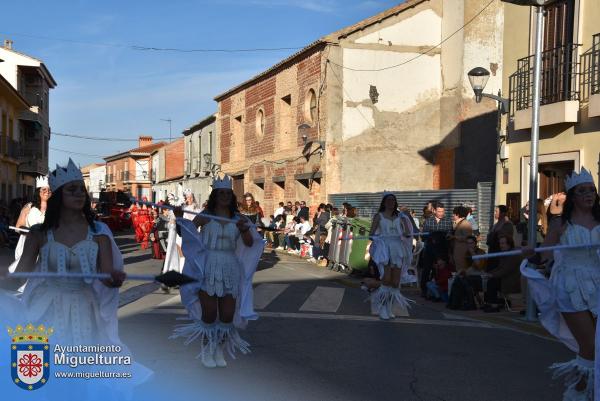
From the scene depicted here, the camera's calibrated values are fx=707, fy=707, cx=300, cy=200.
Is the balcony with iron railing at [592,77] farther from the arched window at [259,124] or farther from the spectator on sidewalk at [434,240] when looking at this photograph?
the arched window at [259,124]

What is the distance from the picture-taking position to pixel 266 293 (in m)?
12.2

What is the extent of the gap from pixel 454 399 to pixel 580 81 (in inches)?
385

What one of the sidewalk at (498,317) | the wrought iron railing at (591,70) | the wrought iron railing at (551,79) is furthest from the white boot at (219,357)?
the wrought iron railing at (551,79)

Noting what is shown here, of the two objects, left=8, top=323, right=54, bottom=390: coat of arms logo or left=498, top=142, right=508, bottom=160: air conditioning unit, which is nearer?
left=8, top=323, right=54, bottom=390: coat of arms logo

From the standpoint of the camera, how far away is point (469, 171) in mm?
26344

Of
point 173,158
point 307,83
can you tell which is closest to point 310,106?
point 307,83

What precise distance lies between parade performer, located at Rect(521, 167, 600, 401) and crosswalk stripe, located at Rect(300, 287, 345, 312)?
17.5 ft

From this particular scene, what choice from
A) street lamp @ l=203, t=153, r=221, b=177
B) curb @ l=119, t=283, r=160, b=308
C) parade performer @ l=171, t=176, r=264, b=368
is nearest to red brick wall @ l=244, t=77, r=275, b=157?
street lamp @ l=203, t=153, r=221, b=177

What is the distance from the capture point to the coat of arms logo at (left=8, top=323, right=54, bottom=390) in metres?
4.24

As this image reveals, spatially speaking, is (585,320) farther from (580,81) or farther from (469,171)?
(469,171)

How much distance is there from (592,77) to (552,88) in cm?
150

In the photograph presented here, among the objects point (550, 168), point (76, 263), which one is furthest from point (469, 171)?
point (76, 263)

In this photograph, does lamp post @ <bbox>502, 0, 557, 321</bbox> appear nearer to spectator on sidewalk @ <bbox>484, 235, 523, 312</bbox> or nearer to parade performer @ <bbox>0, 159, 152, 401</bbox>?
spectator on sidewalk @ <bbox>484, 235, 523, 312</bbox>

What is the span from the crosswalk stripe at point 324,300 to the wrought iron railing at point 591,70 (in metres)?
5.98
